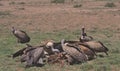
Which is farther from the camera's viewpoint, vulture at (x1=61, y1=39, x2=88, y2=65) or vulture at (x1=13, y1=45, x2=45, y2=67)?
vulture at (x1=61, y1=39, x2=88, y2=65)

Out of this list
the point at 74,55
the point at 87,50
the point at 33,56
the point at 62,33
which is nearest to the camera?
the point at 33,56

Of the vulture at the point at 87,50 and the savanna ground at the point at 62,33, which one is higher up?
the vulture at the point at 87,50

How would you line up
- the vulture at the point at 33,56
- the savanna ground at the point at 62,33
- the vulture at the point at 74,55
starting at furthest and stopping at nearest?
the vulture at the point at 74,55 < the savanna ground at the point at 62,33 < the vulture at the point at 33,56

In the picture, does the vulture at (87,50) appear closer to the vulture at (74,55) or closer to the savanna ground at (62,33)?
the savanna ground at (62,33)

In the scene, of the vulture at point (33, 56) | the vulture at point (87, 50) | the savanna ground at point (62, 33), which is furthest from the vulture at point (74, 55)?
the vulture at point (33, 56)

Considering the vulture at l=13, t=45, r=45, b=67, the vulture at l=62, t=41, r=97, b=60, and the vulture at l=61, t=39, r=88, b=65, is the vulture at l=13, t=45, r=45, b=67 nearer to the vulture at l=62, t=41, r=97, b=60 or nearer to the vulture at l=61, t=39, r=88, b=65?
the vulture at l=61, t=39, r=88, b=65

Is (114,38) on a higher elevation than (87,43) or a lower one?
lower

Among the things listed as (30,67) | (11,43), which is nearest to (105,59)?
(30,67)

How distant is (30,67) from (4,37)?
635 centimetres

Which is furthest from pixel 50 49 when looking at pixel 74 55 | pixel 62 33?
pixel 62 33

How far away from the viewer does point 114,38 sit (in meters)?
15.3

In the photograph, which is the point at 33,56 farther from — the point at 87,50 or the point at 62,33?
the point at 62,33

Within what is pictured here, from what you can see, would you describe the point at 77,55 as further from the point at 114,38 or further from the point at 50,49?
the point at 114,38

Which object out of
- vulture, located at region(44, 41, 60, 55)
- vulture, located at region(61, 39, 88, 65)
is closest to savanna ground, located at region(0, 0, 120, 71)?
vulture, located at region(61, 39, 88, 65)
